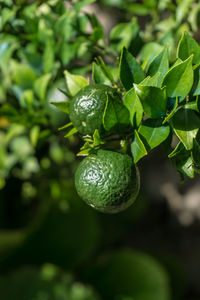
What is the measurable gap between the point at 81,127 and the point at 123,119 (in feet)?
0.25

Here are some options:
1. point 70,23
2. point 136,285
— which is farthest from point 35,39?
point 136,285

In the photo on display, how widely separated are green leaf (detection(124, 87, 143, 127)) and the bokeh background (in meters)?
0.26

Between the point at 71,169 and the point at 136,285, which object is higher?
the point at 71,169

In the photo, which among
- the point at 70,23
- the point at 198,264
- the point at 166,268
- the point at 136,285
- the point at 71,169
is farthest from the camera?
the point at 198,264

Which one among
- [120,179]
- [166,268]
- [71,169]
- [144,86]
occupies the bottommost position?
[166,268]

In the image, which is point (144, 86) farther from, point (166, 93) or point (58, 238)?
point (58, 238)

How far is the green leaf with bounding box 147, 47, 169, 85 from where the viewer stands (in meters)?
0.65

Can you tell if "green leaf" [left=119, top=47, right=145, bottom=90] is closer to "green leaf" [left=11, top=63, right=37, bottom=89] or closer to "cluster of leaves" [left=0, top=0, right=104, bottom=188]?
"cluster of leaves" [left=0, top=0, right=104, bottom=188]

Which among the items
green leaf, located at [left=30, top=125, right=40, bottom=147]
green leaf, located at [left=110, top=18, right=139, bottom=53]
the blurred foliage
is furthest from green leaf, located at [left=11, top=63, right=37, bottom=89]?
the blurred foliage

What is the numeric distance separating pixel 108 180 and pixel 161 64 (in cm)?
22

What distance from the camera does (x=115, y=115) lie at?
0.64m

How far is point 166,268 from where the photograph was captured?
205 cm

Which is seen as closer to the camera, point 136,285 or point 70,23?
point 70,23

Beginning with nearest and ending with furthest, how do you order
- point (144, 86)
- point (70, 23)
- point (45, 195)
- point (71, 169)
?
point (144, 86)
point (70, 23)
point (71, 169)
point (45, 195)
